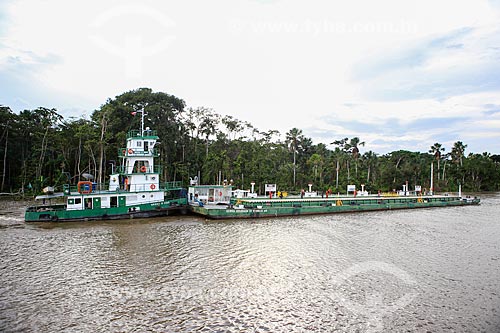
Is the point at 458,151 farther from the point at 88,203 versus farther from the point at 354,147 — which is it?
the point at 88,203

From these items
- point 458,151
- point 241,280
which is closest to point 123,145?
point 241,280

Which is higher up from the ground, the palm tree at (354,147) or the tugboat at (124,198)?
the palm tree at (354,147)

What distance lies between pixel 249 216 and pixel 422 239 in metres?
14.3

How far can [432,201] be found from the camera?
4591 cm

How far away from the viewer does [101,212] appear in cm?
2569

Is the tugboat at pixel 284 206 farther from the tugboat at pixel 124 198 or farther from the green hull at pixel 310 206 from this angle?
the tugboat at pixel 124 198

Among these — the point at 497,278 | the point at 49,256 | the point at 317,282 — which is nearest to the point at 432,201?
the point at 497,278

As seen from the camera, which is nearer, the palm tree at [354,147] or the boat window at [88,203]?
the boat window at [88,203]

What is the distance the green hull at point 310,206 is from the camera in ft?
91.9

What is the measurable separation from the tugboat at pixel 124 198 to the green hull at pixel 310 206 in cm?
388

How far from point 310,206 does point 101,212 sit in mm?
20852

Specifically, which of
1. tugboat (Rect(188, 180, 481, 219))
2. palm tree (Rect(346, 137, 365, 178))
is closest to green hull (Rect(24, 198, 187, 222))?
tugboat (Rect(188, 180, 481, 219))

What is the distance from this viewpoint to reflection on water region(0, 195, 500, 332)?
9500 millimetres

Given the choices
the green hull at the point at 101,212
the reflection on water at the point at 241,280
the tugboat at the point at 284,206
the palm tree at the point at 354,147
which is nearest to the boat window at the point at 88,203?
the green hull at the point at 101,212
